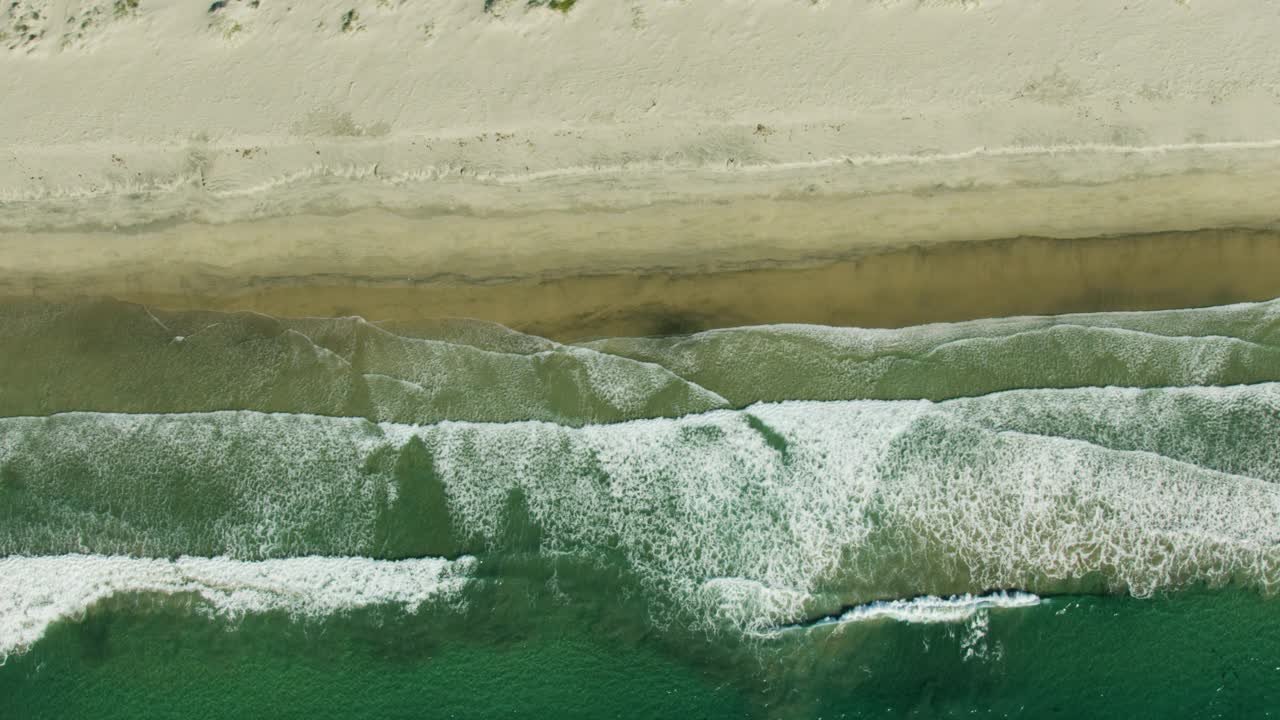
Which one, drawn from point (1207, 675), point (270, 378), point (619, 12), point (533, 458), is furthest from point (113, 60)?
point (1207, 675)

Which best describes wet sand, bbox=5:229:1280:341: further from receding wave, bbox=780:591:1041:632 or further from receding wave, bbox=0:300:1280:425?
receding wave, bbox=780:591:1041:632

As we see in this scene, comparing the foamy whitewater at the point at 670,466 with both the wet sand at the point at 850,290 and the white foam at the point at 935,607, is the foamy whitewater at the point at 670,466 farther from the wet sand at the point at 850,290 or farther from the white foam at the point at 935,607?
the wet sand at the point at 850,290

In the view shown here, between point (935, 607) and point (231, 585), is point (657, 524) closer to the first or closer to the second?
point (935, 607)

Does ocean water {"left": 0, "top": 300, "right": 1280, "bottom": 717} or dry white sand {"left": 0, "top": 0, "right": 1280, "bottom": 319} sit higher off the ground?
dry white sand {"left": 0, "top": 0, "right": 1280, "bottom": 319}

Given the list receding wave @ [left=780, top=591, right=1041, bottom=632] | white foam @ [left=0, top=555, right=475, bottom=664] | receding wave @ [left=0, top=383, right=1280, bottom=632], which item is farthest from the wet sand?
receding wave @ [left=780, top=591, right=1041, bottom=632]

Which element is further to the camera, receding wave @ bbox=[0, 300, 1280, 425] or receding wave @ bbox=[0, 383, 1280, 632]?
receding wave @ bbox=[0, 300, 1280, 425]

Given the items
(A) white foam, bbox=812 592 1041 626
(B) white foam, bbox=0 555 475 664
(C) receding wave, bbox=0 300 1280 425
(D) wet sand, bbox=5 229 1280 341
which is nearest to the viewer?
(A) white foam, bbox=812 592 1041 626
